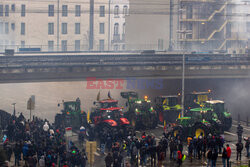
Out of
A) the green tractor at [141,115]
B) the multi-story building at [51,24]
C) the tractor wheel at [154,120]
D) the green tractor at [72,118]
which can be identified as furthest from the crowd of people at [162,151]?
the multi-story building at [51,24]

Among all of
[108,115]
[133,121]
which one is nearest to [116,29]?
[133,121]

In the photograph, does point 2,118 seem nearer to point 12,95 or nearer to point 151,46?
point 12,95

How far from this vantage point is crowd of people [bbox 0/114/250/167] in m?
19.7

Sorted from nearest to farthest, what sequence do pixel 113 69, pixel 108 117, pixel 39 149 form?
1. pixel 39 149
2. pixel 108 117
3. pixel 113 69

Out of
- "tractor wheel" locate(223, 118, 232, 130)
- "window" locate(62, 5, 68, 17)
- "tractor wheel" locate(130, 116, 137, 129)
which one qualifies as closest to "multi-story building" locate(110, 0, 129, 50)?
"window" locate(62, 5, 68, 17)

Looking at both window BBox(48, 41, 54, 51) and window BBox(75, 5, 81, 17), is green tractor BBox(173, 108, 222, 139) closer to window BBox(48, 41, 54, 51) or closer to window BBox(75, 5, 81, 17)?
window BBox(48, 41, 54, 51)

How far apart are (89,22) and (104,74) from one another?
38725mm

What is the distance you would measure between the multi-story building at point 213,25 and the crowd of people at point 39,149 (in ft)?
162

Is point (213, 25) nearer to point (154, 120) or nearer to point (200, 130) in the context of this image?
point (154, 120)

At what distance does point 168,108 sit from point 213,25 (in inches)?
1703

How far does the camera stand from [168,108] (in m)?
33.7

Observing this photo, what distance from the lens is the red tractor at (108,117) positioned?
27.7 m

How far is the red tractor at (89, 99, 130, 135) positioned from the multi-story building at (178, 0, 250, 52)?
4322cm

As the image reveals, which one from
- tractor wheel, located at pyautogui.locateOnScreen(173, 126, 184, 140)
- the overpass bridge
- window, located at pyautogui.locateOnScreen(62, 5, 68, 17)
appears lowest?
tractor wheel, located at pyautogui.locateOnScreen(173, 126, 184, 140)
